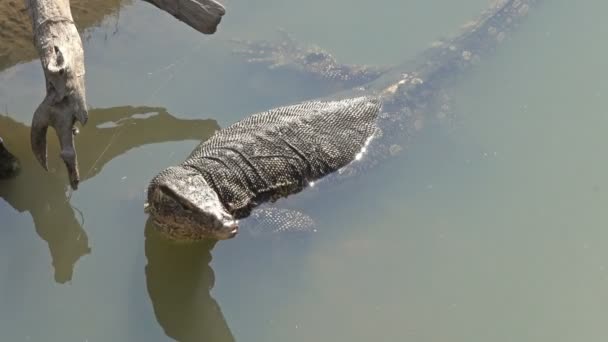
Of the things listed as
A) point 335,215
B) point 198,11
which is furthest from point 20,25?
point 335,215

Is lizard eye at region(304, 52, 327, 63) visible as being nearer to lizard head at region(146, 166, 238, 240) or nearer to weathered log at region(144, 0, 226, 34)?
weathered log at region(144, 0, 226, 34)

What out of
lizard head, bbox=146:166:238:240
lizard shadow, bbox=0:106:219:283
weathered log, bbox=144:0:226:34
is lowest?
lizard shadow, bbox=0:106:219:283

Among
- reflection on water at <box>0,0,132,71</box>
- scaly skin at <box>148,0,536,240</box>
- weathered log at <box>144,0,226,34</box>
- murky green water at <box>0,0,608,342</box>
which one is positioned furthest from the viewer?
reflection on water at <box>0,0,132,71</box>

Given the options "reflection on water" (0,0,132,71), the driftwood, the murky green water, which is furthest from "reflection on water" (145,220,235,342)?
"reflection on water" (0,0,132,71)

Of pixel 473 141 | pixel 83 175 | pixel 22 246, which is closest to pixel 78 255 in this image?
pixel 22 246

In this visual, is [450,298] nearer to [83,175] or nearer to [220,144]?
[220,144]

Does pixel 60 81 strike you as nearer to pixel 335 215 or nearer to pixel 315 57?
pixel 335 215

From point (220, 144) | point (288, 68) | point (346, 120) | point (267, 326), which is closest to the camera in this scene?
point (267, 326)
